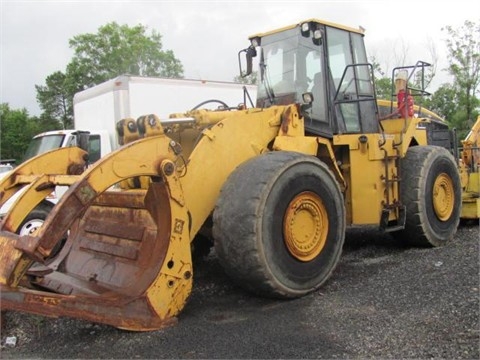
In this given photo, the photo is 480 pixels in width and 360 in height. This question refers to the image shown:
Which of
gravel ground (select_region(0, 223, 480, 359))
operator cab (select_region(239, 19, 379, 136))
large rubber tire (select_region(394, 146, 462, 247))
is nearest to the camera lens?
gravel ground (select_region(0, 223, 480, 359))

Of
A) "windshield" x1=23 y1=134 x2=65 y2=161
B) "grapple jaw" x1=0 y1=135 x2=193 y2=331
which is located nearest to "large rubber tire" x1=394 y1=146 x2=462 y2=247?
"grapple jaw" x1=0 y1=135 x2=193 y2=331

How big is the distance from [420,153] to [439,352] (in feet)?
12.3

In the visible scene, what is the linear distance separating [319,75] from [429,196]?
2.10 m

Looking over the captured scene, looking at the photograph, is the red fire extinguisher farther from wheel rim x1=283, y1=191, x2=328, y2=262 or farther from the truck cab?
the truck cab

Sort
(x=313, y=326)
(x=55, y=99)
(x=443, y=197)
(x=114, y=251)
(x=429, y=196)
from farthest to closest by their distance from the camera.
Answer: (x=55, y=99) < (x=443, y=197) < (x=429, y=196) < (x=114, y=251) < (x=313, y=326)

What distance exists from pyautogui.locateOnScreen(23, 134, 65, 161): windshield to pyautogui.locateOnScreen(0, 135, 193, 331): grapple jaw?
5229mm

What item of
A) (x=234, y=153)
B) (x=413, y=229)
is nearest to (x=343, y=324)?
(x=234, y=153)

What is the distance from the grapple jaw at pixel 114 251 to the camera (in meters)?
3.80

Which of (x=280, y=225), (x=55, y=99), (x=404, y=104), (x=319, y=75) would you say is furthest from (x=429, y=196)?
(x=55, y=99)

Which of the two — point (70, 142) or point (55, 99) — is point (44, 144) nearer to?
point (70, 142)

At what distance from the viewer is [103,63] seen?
40.5 metres

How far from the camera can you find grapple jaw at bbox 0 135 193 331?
12.5 ft

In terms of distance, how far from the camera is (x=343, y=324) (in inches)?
163

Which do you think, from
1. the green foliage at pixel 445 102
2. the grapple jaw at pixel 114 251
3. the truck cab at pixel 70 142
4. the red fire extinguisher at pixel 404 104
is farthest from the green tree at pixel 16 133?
the grapple jaw at pixel 114 251
